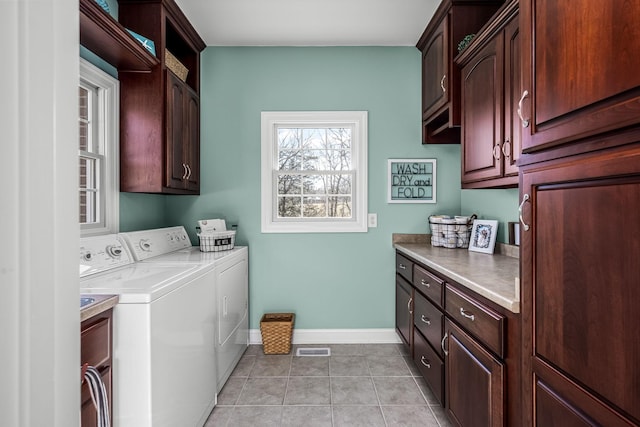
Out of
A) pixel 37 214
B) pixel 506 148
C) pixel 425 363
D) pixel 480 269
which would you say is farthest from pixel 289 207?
pixel 37 214

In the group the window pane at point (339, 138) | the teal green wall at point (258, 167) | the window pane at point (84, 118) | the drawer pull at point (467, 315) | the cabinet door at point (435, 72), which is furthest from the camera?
the window pane at point (339, 138)

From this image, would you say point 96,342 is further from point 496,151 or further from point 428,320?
point 496,151

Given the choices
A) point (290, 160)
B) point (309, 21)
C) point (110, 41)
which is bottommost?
point (290, 160)

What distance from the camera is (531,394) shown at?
1071mm

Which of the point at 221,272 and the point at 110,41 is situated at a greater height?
the point at 110,41

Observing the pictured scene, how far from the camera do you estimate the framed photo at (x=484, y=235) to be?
8.30 ft

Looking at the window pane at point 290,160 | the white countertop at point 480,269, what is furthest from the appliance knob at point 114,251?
the white countertop at point 480,269

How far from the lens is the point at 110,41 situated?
193cm

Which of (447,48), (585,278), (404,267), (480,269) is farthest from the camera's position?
(404,267)

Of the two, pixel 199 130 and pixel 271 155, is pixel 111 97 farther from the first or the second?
pixel 271 155

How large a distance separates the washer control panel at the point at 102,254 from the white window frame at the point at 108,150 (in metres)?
0.23

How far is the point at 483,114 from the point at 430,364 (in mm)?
1542

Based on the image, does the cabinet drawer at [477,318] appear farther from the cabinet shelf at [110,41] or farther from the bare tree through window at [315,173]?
the cabinet shelf at [110,41]

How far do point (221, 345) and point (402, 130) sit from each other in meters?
2.31
